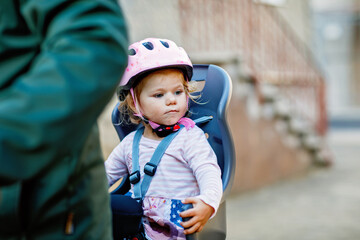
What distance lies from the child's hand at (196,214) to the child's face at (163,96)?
305 mm

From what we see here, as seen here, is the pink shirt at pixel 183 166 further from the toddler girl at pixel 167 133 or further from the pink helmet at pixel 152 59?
the pink helmet at pixel 152 59

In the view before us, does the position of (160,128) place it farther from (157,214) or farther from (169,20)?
(169,20)

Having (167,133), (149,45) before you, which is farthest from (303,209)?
(149,45)

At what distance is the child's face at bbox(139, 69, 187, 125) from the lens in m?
1.49

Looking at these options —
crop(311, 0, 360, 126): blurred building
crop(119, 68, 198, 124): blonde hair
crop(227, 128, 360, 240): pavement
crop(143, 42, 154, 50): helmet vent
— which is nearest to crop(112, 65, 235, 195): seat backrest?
crop(119, 68, 198, 124): blonde hair

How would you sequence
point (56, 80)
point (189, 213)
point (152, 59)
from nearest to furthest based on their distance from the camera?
point (56, 80) → point (189, 213) → point (152, 59)

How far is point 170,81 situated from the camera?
1485 mm

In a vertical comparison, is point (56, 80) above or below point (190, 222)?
above

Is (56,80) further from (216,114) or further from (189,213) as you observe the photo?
(216,114)

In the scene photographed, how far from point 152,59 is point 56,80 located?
712 mm

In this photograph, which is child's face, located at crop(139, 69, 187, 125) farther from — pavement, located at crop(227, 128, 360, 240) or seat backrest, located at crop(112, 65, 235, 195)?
pavement, located at crop(227, 128, 360, 240)

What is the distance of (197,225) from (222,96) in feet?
1.61

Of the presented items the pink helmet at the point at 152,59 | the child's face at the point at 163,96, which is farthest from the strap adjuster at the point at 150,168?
the pink helmet at the point at 152,59

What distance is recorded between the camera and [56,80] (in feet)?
2.52
